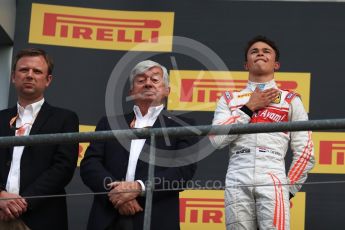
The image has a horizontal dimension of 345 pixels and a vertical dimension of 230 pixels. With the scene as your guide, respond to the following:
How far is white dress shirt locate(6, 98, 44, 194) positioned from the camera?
381 centimetres

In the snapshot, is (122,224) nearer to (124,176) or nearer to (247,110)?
(124,176)

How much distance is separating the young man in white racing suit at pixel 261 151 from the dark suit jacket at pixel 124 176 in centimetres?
18

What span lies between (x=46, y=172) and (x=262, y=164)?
0.83 m

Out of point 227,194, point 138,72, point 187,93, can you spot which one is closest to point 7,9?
point 187,93

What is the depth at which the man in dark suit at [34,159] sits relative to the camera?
3.74 m

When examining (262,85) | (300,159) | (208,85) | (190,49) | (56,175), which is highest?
(190,49)

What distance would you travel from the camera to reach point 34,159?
3.86 metres

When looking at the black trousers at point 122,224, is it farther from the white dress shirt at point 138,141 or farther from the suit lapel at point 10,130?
the suit lapel at point 10,130

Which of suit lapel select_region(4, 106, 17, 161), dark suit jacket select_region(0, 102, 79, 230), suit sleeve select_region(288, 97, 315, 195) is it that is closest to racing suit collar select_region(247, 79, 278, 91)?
suit sleeve select_region(288, 97, 315, 195)

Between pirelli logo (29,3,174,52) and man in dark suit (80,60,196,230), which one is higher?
pirelli logo (29,3,174,52)

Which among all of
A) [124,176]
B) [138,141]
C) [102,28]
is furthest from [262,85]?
[102,28]

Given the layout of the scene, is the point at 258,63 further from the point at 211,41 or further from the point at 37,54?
the point at 211,41

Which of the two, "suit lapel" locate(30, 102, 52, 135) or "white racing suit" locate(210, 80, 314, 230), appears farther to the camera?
"suit lapel" locate(30, 102, 52, 135)

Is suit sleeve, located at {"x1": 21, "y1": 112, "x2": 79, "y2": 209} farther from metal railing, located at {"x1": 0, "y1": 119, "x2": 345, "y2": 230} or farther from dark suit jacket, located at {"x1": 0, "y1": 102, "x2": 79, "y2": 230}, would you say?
metal railing, located at {"x1": 0, "y1": 119, "x2": 345, "y2": 230}
